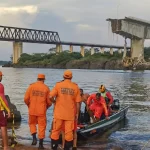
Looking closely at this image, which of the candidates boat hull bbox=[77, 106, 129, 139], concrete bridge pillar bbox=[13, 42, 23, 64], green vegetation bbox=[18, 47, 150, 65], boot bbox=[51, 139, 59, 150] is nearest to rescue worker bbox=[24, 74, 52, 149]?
boot bbox=[51, 139, 59, 150]

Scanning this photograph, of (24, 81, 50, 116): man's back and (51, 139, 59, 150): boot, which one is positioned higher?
(24, 81, 50, 116): man's back

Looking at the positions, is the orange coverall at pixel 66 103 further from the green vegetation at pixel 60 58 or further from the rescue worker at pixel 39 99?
the green vegetation at pixel 60 58

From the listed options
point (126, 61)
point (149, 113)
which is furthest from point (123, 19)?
point (149, 113)

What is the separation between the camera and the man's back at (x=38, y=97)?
1111 centimetres

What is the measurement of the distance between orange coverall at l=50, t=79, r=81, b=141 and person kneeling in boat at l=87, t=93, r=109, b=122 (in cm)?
419

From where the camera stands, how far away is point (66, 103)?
9.88 meters

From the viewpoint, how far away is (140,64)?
141 metres

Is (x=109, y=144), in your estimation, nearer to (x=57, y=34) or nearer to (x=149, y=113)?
(x=149, y=113)

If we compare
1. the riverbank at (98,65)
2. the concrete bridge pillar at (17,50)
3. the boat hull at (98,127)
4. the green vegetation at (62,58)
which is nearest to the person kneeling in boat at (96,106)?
the boat hull at (98,127)

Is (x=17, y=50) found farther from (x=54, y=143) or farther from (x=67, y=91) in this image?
(x=67, y=91)

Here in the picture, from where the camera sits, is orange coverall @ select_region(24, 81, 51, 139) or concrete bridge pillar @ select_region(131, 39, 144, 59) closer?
orange coverall @ select_region(24, 81, 51, 139)

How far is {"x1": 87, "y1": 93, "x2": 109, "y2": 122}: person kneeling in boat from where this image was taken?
14.2m

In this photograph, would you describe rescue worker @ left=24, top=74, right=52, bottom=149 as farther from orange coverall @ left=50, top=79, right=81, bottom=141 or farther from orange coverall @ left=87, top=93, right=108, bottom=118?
orange coverall @ left=87, top=93, right=108, bottom=118

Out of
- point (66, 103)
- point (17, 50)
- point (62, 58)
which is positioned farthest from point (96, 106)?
point (17, 50)
